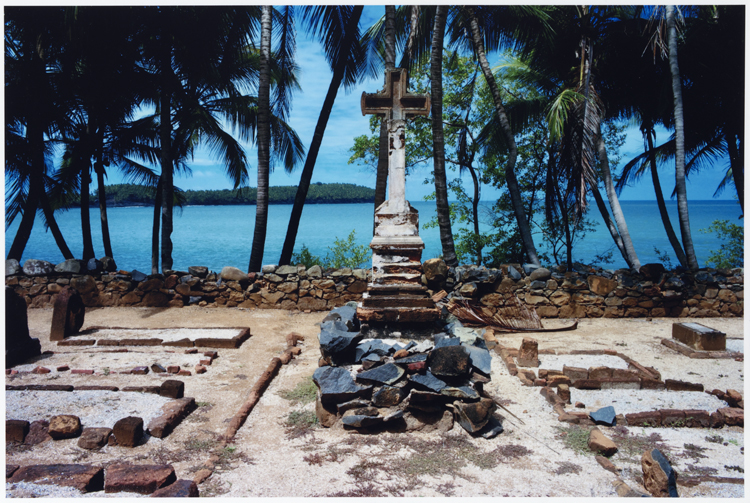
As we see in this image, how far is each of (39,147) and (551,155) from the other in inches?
481

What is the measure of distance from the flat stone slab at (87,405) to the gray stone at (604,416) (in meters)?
3.82

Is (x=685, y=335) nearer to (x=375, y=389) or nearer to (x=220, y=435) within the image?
(x=375, y=389)

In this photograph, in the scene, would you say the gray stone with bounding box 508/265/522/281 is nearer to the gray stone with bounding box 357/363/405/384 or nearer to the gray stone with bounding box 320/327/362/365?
the gray stone with bounding box 320/327/362/365

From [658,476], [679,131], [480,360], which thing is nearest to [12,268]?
[480,360]

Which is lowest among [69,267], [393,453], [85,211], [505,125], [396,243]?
[393,453]

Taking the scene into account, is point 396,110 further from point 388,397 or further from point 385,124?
point 385,124

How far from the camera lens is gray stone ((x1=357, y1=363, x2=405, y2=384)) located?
390cm

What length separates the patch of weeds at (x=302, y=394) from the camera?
4.54 metres

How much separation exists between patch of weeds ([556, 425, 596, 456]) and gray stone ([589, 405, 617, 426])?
0.17 meters

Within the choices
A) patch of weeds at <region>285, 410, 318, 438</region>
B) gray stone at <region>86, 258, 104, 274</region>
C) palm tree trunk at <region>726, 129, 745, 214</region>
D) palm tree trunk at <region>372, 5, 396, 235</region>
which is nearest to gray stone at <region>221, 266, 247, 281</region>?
gray stone at <region>86, 258, 104, 274</region>

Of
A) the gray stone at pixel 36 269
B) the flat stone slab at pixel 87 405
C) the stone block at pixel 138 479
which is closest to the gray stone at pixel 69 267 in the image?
the gray stone at pixel 36 269

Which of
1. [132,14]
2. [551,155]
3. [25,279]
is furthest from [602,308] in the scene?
[132,14]

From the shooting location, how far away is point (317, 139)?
10680mm

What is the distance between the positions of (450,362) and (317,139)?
7.93 meters
